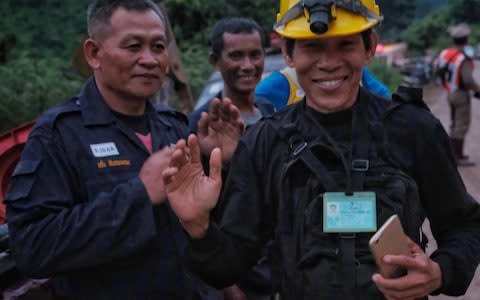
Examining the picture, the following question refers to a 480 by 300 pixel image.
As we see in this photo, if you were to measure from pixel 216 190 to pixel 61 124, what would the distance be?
0.66 metres

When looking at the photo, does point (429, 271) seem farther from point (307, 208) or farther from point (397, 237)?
point (307, 208)

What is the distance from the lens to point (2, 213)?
2826mm

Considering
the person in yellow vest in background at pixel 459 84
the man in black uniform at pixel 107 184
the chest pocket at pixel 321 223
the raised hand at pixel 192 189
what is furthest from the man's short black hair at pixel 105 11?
the person in yellow vest in background at pixel 459 84

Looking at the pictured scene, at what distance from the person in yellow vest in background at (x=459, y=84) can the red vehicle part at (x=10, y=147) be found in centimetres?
765

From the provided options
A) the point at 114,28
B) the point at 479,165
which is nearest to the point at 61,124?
the point at 114,28

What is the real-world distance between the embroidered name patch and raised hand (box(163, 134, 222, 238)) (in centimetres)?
36

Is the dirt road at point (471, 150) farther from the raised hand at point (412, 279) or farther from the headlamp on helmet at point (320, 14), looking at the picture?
the headlamp on helmet at point (320, 14)

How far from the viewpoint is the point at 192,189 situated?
6.41ft

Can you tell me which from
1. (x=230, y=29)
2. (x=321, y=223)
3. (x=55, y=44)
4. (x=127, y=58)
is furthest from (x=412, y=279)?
(x=55, y=44)

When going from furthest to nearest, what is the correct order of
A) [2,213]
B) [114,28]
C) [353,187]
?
[2,213] < [114,28] < [353,187]

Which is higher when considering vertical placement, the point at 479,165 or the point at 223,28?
the point at 223,28

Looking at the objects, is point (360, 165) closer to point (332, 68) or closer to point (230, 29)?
point (332, 68)

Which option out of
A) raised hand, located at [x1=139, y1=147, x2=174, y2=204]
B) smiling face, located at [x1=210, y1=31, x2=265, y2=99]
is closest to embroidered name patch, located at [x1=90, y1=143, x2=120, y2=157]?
raised hand, located at [x1=139, y1=147, x2=174, y2=204]

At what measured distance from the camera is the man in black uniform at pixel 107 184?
6.45 ft
